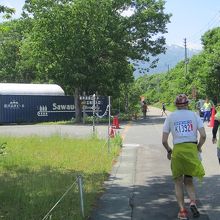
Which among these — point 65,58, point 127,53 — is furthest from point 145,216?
point 127,53

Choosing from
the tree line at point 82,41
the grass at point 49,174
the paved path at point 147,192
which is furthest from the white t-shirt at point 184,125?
the tree line at point 82,41

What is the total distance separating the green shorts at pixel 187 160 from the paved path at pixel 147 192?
71 centimetres

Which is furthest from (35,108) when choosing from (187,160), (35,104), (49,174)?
(187,160)

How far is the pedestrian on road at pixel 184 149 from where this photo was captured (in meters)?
7.71

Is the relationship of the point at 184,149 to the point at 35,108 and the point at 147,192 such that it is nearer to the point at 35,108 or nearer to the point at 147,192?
the point at 147,192

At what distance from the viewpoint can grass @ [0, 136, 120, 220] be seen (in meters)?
8.29

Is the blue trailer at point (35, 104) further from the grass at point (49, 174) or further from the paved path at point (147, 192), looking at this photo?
the paved path at point (147, 192)

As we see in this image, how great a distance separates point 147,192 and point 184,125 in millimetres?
2599

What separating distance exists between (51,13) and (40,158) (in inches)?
953

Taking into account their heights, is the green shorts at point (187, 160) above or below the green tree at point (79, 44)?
below

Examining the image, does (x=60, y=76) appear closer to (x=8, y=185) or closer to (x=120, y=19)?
(x=120, y=19)

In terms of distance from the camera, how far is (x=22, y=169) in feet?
42.4

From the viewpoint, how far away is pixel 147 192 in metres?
10.0

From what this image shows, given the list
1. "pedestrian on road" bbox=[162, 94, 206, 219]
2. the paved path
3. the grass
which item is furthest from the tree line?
"pedestrian on road" bbox=[162, 94, 206, 219]
